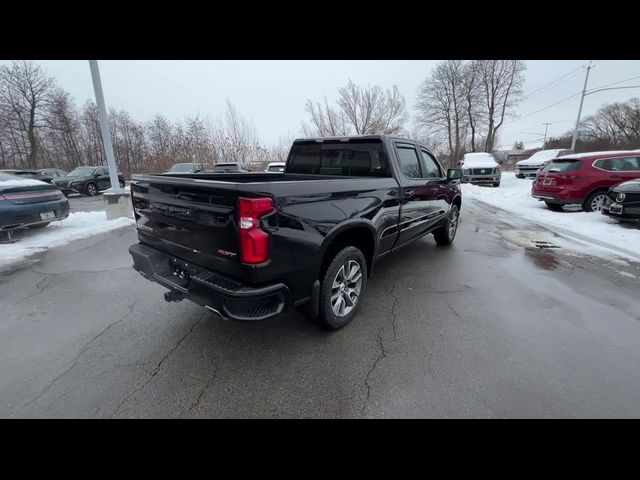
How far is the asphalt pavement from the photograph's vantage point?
2.19 metres

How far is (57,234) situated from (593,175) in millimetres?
14489

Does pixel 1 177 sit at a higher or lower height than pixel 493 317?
higher

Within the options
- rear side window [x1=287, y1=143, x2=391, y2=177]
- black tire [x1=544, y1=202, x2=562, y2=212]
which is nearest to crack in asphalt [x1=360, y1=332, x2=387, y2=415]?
rear side window [x1=287, y1=143, x2=391, y2=177]

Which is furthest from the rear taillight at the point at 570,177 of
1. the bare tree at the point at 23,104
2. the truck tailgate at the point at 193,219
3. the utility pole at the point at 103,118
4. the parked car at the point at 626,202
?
the bare tree at the point at 23,104

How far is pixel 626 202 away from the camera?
265 inches

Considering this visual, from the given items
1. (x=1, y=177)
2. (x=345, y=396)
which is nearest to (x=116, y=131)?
(x=1, y=177)

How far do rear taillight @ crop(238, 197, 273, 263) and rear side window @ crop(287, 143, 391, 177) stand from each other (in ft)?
7.11

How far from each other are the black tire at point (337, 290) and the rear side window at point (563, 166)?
9.14m

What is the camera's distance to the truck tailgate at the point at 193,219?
223 cm

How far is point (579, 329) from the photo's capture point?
3.21 metres

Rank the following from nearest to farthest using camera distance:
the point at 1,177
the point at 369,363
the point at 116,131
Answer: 1. the point at 369,363
2. the point at 1,177
3. the point at 116,131

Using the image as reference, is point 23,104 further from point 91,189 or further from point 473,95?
point 473,95
